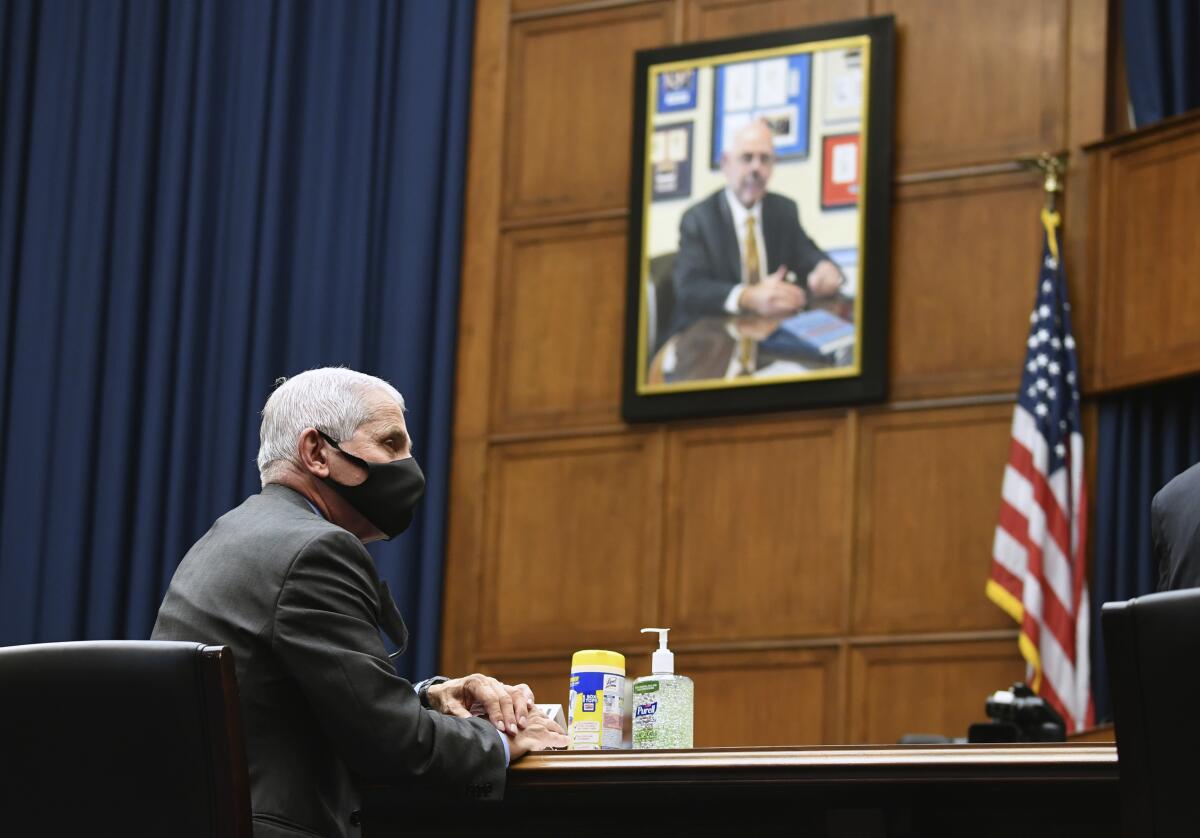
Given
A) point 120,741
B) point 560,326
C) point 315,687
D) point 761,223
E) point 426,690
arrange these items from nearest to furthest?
point 120,741
point 315,687
point 426,690
point 761,223
point 560,326

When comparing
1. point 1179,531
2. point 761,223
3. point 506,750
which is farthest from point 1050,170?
point 506,750

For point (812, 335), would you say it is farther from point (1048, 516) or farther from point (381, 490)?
point (381, 490)

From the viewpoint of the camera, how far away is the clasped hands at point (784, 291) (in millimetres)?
8930

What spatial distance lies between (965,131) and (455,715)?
20.0 ft

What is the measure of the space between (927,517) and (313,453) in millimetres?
5449

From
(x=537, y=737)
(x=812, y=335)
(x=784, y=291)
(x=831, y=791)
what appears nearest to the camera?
(x=831, y=791)

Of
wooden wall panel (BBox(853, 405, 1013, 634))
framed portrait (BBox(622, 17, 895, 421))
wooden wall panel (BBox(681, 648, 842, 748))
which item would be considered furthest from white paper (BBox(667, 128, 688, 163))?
wooden wall panel (BBox(681, 648, 842, 748))

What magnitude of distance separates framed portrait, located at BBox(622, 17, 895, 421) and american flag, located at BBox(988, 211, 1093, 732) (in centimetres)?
69

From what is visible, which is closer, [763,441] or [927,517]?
[927,517]

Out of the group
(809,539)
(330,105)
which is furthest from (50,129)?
(809,539)

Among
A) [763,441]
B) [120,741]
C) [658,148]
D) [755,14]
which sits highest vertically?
[755,14]

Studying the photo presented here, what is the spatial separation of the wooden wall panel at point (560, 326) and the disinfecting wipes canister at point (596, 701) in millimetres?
5985

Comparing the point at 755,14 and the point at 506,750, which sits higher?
the point at 755,14

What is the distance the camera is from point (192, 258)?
33.7ft
